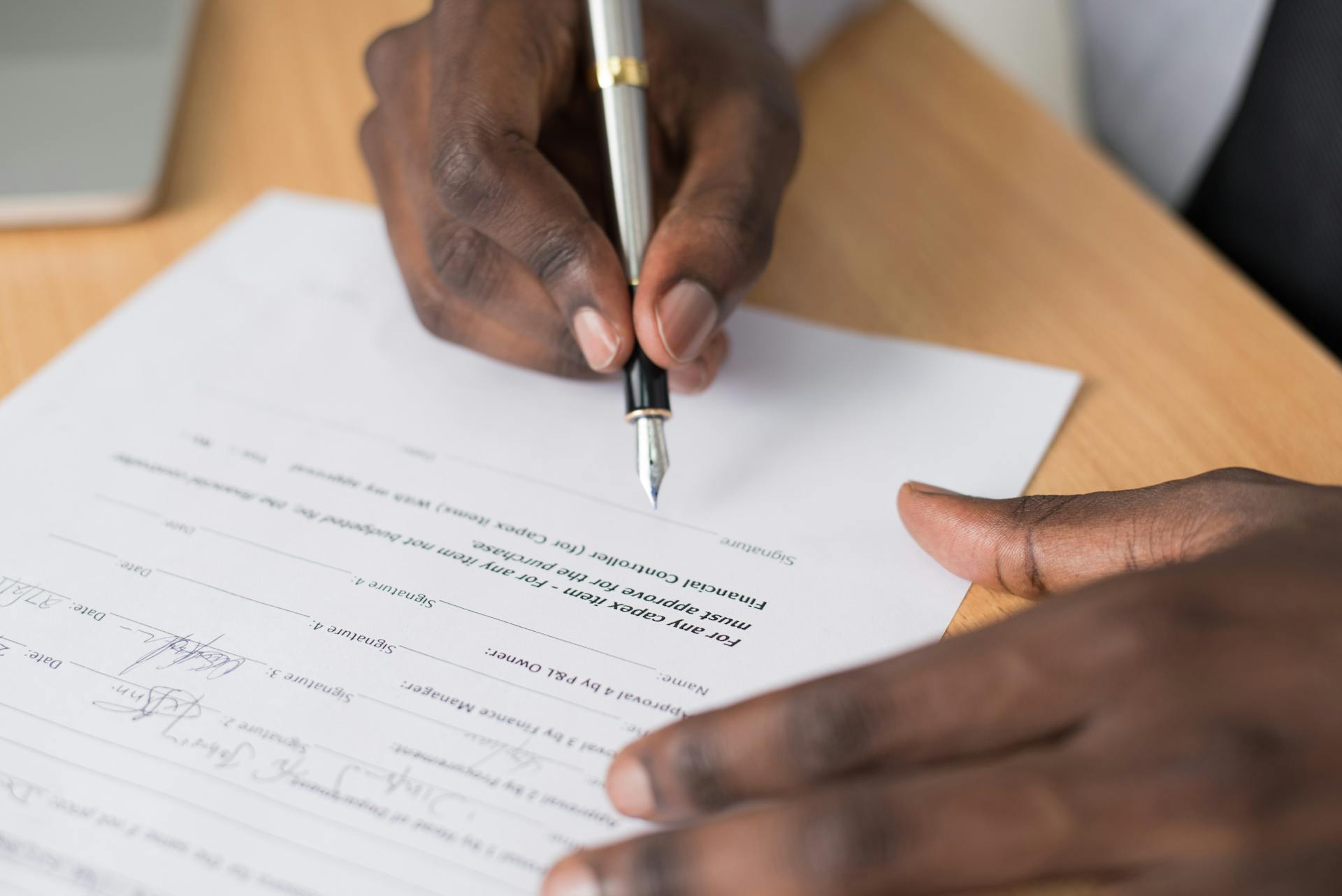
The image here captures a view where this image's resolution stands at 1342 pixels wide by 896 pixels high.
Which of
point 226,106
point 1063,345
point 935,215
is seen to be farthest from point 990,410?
point 226,106

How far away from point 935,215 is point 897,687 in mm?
401

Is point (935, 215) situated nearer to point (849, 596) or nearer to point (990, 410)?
point (990, 410)

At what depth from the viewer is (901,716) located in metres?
0.29

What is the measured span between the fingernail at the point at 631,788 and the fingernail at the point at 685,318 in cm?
19

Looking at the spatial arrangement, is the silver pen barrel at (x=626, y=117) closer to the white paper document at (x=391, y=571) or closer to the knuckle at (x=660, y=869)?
the white paper document at (x=391, y=571)

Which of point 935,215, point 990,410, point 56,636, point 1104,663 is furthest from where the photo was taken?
point 935,215

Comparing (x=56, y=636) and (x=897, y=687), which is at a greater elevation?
(x=897, y=687)

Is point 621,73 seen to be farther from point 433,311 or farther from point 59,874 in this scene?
point 59,874

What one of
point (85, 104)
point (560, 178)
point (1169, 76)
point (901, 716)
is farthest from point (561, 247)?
point (1169, 76)

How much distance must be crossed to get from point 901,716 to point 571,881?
4.0 inches

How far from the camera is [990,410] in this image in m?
0.50

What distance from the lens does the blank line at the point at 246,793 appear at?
0.32 metres
